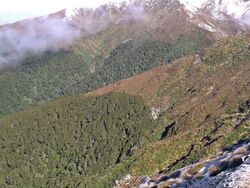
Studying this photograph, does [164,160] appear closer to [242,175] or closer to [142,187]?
[142,187]

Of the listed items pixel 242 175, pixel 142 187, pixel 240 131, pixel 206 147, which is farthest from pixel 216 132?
pixel 242 175

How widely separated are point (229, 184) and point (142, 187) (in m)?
27.8

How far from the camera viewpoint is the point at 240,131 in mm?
146875

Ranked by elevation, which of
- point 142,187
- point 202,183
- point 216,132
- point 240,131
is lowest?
point 216,132

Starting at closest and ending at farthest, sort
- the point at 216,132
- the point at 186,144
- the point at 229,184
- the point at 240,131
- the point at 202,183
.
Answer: the point at 229,184, the point at 202,183, the point at 240,131, the point at 216,132, the point at 186,144

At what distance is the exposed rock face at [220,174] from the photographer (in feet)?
113

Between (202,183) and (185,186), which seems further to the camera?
(185,186)

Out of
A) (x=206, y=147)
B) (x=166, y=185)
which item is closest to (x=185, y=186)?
(x=166, y=185)

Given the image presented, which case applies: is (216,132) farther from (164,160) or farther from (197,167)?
(197,167)

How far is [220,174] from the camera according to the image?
3953 centimetres

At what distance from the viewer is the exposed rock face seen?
34.3 metres

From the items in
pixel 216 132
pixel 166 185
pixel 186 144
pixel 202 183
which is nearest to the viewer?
pixel 202 183

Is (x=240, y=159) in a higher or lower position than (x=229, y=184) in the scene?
lower

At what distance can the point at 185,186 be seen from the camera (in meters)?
43.4
